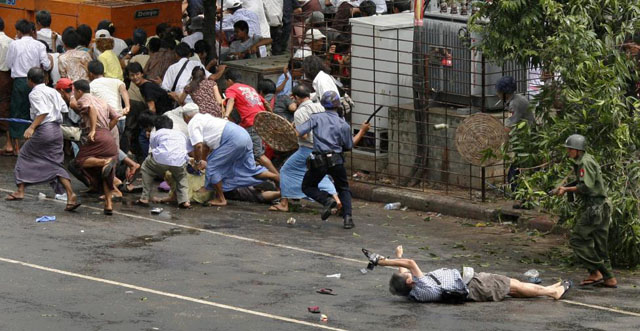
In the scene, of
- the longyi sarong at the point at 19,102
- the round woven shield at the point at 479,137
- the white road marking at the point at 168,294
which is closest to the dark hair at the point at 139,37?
the longyi sarong at the point at 19,102

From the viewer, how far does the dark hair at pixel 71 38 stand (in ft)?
57.1

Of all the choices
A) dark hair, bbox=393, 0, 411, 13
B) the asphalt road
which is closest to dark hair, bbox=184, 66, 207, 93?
the asphalt road

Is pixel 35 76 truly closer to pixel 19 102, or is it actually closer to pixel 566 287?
pixel 19 102

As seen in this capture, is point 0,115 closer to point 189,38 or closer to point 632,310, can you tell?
point 189,38

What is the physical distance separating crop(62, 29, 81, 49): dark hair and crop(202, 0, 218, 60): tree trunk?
87.7 inches

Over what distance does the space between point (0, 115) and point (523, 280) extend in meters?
9.01

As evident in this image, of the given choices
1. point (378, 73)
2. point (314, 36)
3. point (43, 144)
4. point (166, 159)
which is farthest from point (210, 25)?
point (43, 144)

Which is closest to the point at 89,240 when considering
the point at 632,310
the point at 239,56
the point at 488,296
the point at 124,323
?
the point at 124,323

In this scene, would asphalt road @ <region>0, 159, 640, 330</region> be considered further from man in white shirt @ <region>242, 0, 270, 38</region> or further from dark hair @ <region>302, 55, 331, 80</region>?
man in white shirt @ <region>242, 0, 270, 38</region>

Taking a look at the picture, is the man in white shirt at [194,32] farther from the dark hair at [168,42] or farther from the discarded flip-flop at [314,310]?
the discarded flip-flop at [314,310]

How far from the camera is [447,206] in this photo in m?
15.6

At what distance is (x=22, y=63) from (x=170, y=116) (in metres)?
2.75

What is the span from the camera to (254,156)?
53.7 ft

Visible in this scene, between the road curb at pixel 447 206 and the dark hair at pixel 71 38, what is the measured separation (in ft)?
14.1
